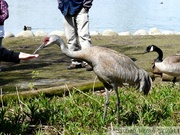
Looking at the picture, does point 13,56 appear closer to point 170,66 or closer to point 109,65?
point 109,65

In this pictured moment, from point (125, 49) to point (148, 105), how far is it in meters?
5.00

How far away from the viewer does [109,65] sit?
5.31 metres

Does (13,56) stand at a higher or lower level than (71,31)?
higher

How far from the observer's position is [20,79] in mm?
7973

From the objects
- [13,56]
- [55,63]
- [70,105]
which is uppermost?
[13,56]

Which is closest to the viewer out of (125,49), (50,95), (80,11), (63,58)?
(50,95)

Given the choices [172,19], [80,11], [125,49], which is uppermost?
[80,11]

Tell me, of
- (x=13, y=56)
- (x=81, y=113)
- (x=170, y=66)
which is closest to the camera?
(x=13, y=56)

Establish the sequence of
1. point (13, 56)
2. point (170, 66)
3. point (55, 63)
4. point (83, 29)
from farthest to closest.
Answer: point (55, 63)
point (83, 29)
point (170, 66)
point (13, 56)

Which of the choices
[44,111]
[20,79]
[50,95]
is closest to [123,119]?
[44,111]

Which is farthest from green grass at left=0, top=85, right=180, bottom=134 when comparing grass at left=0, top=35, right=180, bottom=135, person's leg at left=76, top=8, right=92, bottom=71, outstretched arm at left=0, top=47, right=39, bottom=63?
person's leg at left=76, top=8, right=92, bottom=71

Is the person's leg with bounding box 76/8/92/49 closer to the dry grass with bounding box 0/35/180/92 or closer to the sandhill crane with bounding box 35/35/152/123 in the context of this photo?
the dry grass with bounding box 0/35/180/92

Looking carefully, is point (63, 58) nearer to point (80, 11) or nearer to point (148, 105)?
point (80, 11)

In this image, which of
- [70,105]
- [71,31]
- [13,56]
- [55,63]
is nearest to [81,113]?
[70,105]
